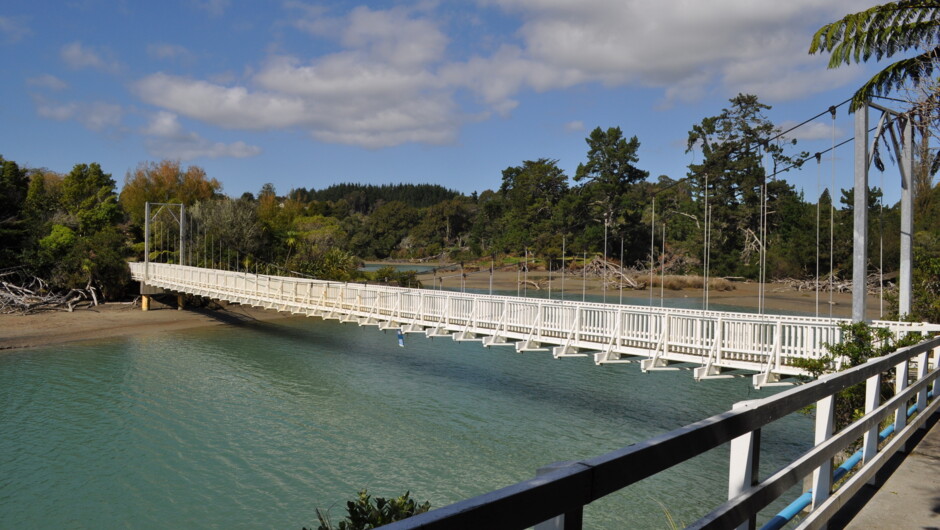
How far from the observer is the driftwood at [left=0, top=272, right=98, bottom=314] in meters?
30.4

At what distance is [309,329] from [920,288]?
83.0 feet

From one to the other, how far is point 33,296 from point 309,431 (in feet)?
84.2

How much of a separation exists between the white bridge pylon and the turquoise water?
183 cm

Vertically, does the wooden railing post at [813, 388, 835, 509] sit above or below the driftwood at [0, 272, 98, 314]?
above

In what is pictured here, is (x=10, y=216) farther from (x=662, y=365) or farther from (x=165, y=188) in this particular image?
(x=662, y=365)

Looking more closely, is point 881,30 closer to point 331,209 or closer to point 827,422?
point 827,422

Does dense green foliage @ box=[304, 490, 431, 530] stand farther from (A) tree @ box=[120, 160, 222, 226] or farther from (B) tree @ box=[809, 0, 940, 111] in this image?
(A) tree @ box=[120, 160, 222, 226]

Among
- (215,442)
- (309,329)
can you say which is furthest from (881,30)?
(309,329)

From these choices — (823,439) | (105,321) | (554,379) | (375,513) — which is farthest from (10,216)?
(823,439)

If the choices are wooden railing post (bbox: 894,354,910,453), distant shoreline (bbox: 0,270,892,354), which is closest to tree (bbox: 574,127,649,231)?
distant shoreline (bbox: 0,270,892,354)

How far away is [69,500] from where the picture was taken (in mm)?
10695

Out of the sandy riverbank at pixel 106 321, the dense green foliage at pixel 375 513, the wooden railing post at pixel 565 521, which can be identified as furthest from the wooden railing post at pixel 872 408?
the sandy riverbank at pixel 106 321

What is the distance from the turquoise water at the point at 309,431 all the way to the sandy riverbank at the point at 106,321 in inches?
126

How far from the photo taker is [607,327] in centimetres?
1395
